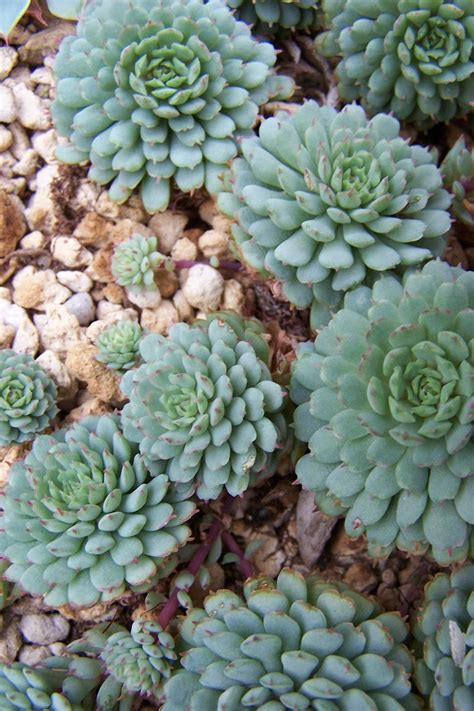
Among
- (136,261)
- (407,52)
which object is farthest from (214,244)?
(407,52)

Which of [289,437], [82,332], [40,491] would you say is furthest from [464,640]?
[82,332]

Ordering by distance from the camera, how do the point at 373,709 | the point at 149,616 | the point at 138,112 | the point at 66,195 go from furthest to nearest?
the point at 66,195 < the point at 138,112 < the point at 149,616 < the point at 373,709

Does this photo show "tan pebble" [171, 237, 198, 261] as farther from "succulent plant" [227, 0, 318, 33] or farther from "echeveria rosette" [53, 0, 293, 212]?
"succulent plant" [227, 0, 318, 33]

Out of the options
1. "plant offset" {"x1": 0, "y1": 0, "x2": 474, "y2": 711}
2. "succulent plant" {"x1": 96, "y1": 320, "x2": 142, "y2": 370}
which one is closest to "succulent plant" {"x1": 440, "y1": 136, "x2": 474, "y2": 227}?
"plant offset" {"x1": 0, "y1": 0, "x2": 474, "y2": 711}

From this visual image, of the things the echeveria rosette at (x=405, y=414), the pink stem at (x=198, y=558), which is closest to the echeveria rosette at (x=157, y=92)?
the echeveria rosette at (x=405, y=414)

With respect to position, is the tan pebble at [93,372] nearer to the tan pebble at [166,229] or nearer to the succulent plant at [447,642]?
the tan pebble at [166,229]

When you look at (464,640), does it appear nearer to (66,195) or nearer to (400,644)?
(400,644)

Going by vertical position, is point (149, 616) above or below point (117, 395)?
below
